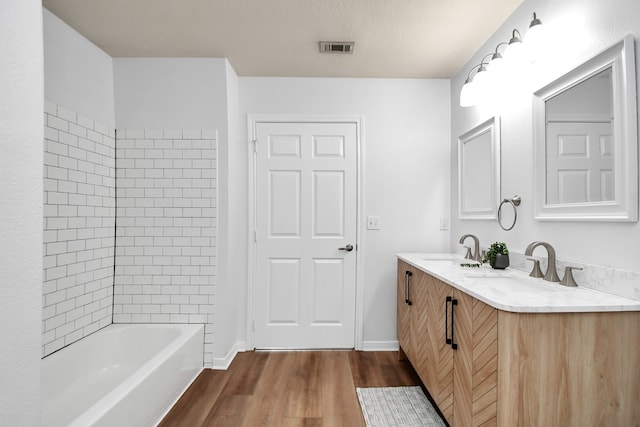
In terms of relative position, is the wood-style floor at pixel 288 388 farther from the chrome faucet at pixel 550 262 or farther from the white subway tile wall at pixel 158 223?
the chrome faucet at pixel 550 262

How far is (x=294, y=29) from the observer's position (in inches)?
85.9

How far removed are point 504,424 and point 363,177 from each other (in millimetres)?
2051

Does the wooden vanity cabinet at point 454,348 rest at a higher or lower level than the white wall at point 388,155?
lower

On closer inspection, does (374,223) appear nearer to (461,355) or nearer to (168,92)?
(461,355)

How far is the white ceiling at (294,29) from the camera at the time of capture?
1942 mm

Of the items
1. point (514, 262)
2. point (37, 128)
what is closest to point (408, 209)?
point (514, 262)

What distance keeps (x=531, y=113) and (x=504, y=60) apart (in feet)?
1.09

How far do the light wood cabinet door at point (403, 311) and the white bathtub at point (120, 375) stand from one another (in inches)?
62.1

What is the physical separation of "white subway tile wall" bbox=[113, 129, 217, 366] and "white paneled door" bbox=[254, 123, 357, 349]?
1.62ft

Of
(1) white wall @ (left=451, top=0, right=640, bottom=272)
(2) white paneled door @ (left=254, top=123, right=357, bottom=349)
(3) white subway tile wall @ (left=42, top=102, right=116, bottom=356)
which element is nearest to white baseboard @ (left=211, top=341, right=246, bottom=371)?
(2) white paneled door @ (left=254, top=123, right=357, bottom=349)

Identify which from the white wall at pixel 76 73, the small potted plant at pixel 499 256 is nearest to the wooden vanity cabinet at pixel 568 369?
the small potted plant at pixel 499 256

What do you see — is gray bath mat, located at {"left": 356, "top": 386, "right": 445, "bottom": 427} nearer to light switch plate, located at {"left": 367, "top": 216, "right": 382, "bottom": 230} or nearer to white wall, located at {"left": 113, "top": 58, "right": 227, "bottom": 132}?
light switch plate, located at {"left": 367, "top": 216, "right": 382, "bottom": 230}

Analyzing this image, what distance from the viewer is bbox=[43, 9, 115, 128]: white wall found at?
6.64 feet

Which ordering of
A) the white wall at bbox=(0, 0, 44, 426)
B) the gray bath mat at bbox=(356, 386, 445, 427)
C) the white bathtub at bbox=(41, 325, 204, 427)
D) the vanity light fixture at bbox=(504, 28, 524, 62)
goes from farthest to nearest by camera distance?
the gray bath mat at bbox=(356, 386, 445, 427)
the vanity light fixture at bbox=(504, 28, 524, 62)
the white bathtub at bbox=(41, 325, 204, 427)
the white wall at bbox=(0, 0, 44, 426)
